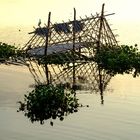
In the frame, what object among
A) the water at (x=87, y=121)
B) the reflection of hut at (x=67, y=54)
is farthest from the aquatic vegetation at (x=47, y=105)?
the reflection of hut at (x=67, y=54)

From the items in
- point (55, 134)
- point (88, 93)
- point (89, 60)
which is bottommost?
point (55, 134)

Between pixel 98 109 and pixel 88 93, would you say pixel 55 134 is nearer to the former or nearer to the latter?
pixel 98 109

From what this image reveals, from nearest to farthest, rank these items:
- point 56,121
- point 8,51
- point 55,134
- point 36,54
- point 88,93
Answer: point 55,134 < point 56,121 < point 88,93 < point 36,54 < point 8,51

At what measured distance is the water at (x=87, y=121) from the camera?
21.5 metres

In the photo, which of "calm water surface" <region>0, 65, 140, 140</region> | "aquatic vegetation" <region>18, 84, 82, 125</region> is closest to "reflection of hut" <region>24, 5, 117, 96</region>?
"calm water surface" <region>0, 65, 140, 140</region>

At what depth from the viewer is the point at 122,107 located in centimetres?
2870

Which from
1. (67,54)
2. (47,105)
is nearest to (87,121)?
(47,105)

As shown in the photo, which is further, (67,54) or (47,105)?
(67,54)

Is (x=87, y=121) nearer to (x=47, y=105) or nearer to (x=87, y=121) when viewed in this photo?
(x=87, y=121)

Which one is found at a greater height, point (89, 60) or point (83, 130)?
point (89, 60)

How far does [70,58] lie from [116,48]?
14.8ft

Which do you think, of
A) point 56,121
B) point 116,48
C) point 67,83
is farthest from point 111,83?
point 56,121

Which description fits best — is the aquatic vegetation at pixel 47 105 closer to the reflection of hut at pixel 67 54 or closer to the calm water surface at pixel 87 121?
the calm water surface at pixel 87 121

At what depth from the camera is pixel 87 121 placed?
24.5 meters
